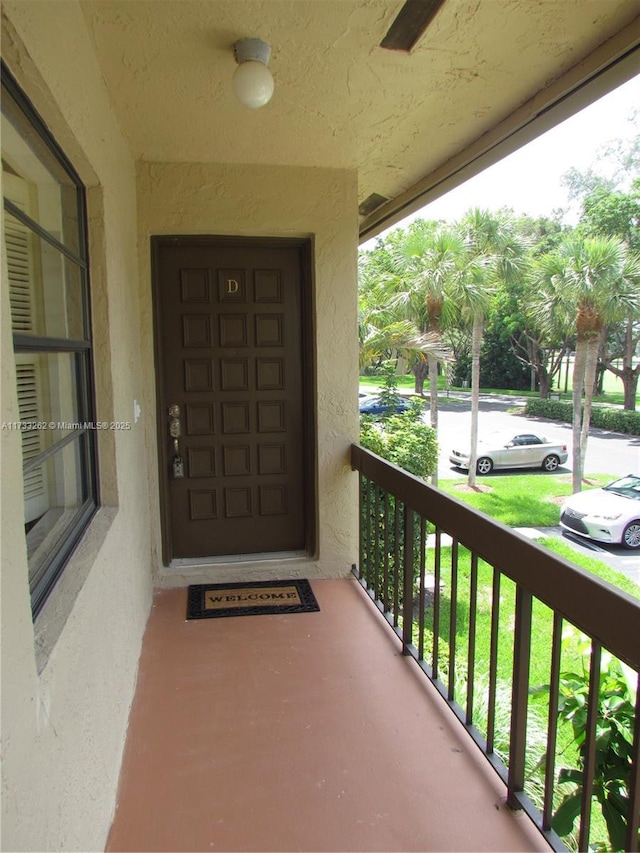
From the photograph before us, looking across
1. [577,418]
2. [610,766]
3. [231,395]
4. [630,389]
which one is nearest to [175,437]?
[231,395]

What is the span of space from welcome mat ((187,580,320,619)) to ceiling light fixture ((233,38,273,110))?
2.33 m

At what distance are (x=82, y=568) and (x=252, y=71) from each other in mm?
1678

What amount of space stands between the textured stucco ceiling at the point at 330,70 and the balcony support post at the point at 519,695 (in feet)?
6.04

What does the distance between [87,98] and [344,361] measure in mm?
1821

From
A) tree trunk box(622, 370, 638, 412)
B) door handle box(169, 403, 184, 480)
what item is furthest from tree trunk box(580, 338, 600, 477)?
door handle box(169, 403, 184, 480)

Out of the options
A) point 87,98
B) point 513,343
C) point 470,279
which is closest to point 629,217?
point 513,343

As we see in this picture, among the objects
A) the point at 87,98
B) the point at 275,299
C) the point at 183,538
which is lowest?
the point at 183,538

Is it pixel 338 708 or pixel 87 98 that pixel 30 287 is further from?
pixel 338 708

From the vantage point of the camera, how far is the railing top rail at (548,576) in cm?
104

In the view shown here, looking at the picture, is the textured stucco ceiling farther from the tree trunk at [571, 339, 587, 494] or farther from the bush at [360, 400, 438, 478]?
the tree trunk at [571, 339, 587, 494]

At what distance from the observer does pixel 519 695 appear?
1510 mm

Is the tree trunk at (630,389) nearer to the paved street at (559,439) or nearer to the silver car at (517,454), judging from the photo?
the paved street at (559,439)

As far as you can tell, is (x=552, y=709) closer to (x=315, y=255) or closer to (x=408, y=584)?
(x=408, y=584)

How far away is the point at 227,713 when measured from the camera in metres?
1.98
